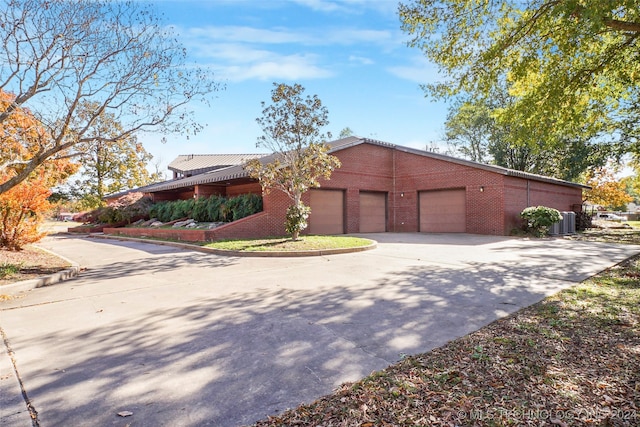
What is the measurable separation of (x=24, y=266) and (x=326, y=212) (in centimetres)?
1244

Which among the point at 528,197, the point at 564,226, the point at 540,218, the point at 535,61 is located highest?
the point at 535,61

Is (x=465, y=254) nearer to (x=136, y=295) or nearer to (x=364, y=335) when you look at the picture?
(x=364, y=335)

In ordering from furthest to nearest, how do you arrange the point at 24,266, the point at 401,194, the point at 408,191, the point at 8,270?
1. the point at 401,194
2. the point at 408,191
3. the point at 24,266
4. the point at 8,270

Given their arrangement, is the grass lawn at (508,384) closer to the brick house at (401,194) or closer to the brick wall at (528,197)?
the brick house at (401,194)

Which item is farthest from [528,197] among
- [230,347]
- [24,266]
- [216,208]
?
[24,266]

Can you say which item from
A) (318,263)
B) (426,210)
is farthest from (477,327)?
(426,210)

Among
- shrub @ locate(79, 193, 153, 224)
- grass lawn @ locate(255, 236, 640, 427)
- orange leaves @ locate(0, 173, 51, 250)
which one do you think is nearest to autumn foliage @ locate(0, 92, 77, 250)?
orange leaves @ locate(0, 173, 51, 250)

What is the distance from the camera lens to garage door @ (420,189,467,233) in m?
18.4

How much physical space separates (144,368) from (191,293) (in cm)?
295

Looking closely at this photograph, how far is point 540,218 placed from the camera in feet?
52.0

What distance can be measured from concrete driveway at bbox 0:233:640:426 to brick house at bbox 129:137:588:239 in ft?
27.4

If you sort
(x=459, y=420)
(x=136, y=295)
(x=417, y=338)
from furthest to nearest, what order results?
1. (x=136, y=295)
2. (x=417, y=338)
3. (x=459, y=420)

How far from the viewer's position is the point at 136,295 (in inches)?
230

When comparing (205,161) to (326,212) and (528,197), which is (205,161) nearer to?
(326,212)
